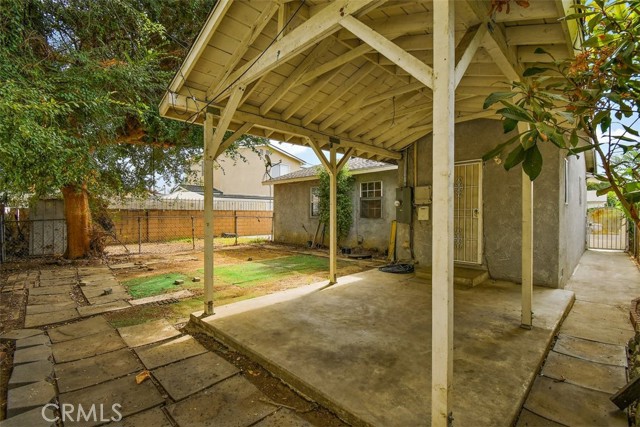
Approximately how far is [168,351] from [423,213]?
5195 mm

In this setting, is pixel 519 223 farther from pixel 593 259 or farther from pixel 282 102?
pixel 593 259

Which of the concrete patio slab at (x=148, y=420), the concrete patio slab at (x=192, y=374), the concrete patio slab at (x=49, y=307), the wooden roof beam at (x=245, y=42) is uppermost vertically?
the wooden roof beam at (x=245, y=42)

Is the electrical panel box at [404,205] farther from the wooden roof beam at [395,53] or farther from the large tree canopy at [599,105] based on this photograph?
the wooden roof beam at [395,53]

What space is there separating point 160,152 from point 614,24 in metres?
9.58

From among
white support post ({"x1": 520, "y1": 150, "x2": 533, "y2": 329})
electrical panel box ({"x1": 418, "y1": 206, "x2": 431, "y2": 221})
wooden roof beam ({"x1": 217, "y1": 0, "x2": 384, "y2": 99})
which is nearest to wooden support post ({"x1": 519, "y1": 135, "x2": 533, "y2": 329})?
white support post ({"x1": 520, "y1": 150, "x2": 533, "y2": 329})

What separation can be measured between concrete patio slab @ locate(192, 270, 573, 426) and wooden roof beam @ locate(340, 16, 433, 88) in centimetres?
215

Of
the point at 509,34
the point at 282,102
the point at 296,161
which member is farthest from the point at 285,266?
the point at 296,161

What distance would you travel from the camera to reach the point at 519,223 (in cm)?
511

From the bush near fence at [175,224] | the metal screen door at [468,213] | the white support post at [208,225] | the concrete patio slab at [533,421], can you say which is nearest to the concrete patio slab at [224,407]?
the white support post at [208,225]

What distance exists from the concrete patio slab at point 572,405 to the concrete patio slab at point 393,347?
0.13 metres

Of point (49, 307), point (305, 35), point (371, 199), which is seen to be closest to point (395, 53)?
point (305, 35)

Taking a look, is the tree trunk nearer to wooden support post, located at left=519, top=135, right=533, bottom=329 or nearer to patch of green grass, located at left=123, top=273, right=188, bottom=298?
patch of green grass, located at left=123, top=273, right=188, bottom=298

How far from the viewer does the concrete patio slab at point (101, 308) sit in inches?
168

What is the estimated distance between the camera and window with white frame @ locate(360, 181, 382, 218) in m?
9.36
